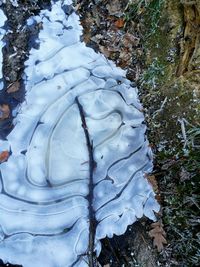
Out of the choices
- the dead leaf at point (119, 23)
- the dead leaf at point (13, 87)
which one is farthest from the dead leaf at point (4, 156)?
the dead leaf at point (119, 23)

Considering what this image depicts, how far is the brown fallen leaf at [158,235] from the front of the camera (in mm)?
A: 3396

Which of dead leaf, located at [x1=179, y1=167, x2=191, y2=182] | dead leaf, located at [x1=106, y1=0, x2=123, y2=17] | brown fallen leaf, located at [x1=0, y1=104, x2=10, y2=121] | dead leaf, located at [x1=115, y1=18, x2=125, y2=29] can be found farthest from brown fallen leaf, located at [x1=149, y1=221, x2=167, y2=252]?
dead leaf, located at [x1=106, y1=0, x2=123, y2=17]

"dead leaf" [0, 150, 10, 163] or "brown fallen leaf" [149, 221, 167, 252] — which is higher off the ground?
"dead leaf" [0, 150, 10, 163]

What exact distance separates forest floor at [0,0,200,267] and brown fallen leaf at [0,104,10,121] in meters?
0.02

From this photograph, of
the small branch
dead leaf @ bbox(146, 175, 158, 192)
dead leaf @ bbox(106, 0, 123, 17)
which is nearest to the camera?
the small branch

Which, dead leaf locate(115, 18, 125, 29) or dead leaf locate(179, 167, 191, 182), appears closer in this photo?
dead leaf locate(179, 167, 191, 182)

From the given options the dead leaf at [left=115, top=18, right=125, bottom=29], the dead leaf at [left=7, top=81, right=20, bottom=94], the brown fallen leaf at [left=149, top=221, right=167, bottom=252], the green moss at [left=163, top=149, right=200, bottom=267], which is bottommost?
the brown fallen leaf at [left=149, top=221, right=167, bottom=252]

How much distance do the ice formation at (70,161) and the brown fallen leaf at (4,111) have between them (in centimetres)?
11

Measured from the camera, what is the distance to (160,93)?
11.6 feet

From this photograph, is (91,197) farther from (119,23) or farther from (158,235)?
(119,23)

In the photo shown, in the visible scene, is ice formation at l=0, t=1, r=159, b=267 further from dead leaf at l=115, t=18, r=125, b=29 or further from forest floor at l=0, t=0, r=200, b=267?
dead leaf at l=115, t=18, r=125, b=29

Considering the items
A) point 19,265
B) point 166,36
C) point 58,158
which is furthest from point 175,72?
point 19,265

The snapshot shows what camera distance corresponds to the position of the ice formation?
10.5ft

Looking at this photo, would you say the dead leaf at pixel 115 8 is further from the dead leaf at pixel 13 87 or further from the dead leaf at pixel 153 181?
the dead leaf at pixel 153 181
